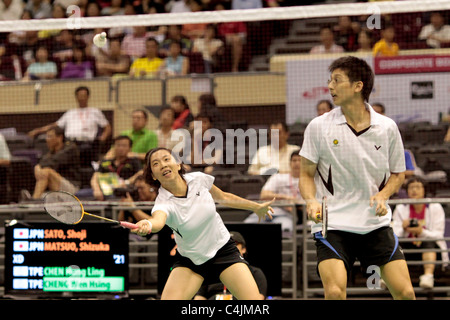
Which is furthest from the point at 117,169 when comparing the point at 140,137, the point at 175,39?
the point at 175,39

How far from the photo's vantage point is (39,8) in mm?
14859

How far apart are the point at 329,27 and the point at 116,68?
2.68 meters

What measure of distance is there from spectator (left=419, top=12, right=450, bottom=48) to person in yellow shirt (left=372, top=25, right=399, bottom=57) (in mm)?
349

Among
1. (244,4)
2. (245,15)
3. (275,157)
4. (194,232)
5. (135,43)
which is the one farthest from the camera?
(244,4)

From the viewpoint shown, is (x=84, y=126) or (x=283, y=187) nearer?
(x=283, y=187)

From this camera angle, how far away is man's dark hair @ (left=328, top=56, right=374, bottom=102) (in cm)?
733

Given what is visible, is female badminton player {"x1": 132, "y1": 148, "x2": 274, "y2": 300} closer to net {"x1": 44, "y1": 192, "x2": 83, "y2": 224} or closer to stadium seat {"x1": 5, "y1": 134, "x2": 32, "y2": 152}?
net {"x1": 44, "y1": 192, "x2": 83, "y2": 224}

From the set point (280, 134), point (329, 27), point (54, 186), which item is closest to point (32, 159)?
point (54, 186)

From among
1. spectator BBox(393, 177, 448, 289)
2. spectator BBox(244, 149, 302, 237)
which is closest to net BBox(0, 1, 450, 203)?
spectator BBox(244, 149, 302, 237)

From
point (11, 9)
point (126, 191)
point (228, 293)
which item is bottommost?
point (228, 293)

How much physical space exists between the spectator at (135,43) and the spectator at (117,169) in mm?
1712

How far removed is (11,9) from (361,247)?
10.3 metres

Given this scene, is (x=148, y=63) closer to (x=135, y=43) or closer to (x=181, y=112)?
(x=135, y=43)

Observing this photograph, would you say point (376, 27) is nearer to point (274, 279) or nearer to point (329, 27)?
point (329, 27)
